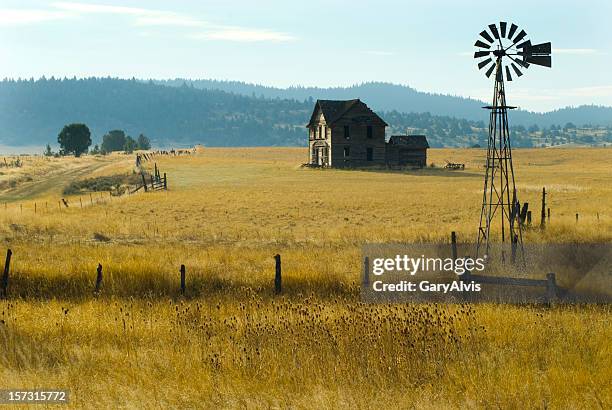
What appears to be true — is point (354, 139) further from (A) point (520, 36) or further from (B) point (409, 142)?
(A) point (520, 36)

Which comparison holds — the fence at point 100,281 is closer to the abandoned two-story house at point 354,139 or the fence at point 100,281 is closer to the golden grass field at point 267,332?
the golden grass field at point 267,332

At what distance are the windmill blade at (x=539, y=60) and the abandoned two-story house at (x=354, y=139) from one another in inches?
2492

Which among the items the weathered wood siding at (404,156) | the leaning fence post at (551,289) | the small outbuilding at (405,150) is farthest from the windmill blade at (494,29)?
the small outbuilding at (405,150)

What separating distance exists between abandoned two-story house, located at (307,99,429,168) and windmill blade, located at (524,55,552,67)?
2492 inches

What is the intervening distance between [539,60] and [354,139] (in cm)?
6575

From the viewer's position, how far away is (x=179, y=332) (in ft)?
40.3

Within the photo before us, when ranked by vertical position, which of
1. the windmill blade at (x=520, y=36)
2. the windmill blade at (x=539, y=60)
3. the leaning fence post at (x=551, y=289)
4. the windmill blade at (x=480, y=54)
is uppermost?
the windmill blade at (x=520, y=36)

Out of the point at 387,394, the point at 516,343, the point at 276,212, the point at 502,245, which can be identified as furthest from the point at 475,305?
the point at 276,212

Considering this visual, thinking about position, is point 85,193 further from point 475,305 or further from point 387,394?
point 387,394

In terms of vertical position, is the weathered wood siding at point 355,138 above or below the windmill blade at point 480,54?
below

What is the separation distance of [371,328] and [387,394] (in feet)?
8.74

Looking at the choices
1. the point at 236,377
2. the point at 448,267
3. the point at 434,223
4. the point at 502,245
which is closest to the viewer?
the point at 236,377

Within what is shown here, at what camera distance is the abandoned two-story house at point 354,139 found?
85625 millimetres

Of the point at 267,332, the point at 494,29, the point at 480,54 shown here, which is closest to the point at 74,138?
the point at 480,54
